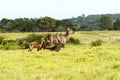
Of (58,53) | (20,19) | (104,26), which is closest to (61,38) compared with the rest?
(58,53)

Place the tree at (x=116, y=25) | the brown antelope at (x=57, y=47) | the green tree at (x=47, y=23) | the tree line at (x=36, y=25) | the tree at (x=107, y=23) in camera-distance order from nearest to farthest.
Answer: the brown antelope at (x=57, y=47)
the green tree at (x=47, y=23)
the tree line at (x=36, y=25)
the tree at (x=116, y=25)
the tree at (x=107, y=23)

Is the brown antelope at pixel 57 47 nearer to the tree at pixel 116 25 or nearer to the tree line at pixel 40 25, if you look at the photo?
the tree line at pixel 40 25

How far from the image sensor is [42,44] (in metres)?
17.5

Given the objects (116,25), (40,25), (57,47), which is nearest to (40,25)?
(40,25)

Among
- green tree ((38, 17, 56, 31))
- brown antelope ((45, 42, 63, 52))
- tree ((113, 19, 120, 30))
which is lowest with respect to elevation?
tree ((113, 19, 120, 30))

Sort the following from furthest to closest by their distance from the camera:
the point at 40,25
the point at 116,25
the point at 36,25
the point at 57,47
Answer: the point at 116,25
the point at 36,25
the point at 40,25
the point at 57,47

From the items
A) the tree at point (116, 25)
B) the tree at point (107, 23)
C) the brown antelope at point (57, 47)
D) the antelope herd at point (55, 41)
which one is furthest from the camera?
the tree at point (107, 23)

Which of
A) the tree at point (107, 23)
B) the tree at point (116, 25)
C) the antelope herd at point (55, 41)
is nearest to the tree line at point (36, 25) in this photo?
the tree at point (107, 23)

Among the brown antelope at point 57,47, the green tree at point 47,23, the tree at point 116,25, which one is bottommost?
the tree at point 116,25

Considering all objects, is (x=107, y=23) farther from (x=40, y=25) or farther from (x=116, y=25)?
(x=40, y=25)

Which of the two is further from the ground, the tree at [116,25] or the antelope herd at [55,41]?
the antelope herd at [55,41]

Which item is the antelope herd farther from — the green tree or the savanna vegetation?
the green tree

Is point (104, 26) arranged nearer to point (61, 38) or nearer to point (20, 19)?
point (20, 19)

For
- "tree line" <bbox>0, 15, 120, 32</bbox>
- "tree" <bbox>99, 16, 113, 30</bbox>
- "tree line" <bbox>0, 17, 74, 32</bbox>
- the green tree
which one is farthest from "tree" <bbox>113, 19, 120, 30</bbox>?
the green tree
